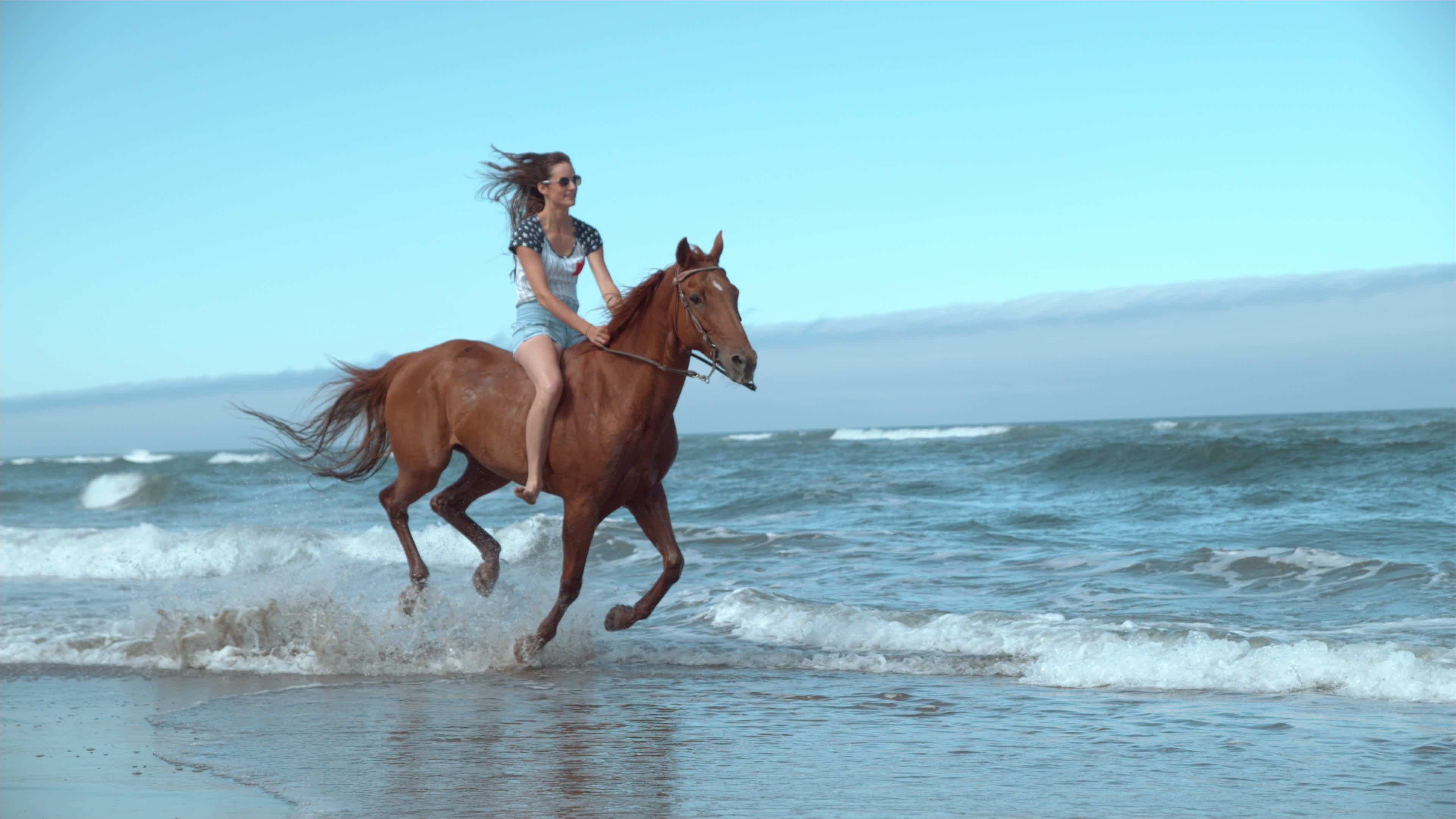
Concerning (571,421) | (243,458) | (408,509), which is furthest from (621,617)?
(243,458)

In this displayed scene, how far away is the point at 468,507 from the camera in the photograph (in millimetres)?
6945

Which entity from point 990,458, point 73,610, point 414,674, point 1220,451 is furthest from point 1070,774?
point 990,458

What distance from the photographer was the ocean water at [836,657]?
13.6 feet

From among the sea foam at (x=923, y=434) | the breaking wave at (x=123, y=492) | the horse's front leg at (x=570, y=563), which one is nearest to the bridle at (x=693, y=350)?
the horse's front leg at (x=570, y=563)

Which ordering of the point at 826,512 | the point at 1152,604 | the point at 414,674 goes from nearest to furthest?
the point at 414,674
the point at 1152,604
the point at 826,512

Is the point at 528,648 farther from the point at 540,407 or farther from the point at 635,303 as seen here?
the point at 635,303

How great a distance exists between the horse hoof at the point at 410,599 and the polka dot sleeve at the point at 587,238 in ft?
7.36

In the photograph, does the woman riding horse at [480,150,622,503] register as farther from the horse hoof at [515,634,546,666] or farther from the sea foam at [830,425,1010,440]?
the sea foam at [830,425,1010,440]

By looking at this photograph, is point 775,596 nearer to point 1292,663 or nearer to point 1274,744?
point 1292,663

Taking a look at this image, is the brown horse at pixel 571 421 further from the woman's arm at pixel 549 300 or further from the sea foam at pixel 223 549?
the sea foam at pixel 223 549

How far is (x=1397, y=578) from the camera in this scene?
28.2 ft

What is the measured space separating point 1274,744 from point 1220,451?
17.0m

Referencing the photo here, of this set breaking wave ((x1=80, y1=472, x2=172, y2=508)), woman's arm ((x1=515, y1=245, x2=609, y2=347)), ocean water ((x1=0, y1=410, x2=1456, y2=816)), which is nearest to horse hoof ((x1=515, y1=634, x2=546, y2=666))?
ocean water ((x1=0, y1=410, x2=1456, y2=816))

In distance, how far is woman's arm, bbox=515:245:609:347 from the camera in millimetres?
6059
